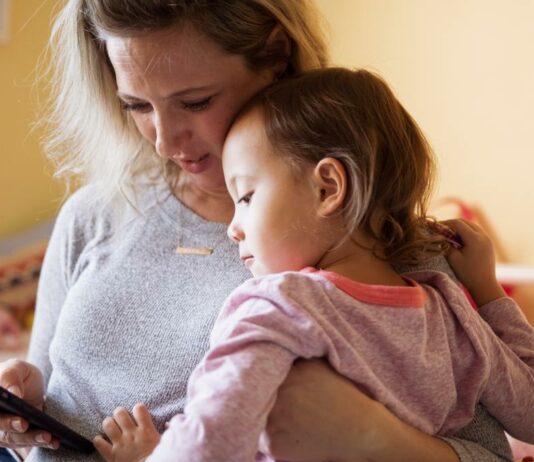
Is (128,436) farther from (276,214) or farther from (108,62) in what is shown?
(108,62)

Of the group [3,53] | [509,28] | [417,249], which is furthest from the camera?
[3,53]

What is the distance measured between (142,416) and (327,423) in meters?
0.34

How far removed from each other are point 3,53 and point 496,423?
2.29 m

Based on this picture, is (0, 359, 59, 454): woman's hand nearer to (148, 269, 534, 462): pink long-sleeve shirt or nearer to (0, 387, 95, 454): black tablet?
(0, 387, 95, 454): black tablet

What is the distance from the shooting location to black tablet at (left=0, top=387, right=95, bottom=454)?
42.3 inches

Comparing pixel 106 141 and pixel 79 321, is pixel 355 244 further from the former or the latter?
pixel 106 141

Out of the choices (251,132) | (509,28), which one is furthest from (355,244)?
(509,28)

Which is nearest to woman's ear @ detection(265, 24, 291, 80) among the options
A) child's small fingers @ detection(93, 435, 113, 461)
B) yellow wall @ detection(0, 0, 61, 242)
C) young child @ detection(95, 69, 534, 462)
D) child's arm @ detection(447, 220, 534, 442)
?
young child @ detection(95, 69, 534, 462)

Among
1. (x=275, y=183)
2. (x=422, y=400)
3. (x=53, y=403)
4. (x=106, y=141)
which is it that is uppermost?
(x=275, y=183)

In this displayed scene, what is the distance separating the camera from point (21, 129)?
9.36ft

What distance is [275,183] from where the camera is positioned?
3.32ft

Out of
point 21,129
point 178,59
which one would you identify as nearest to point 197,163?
point 178,59

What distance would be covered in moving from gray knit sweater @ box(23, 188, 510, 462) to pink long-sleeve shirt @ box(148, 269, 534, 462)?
0.10 meters

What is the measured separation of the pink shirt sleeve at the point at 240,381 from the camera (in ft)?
2.61
